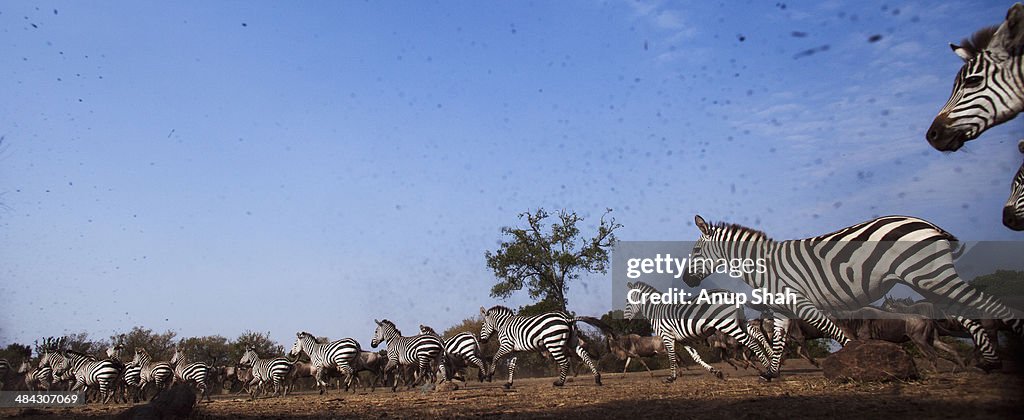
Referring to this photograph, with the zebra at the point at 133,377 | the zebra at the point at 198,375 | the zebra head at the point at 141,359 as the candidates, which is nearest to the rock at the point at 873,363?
the zebra at the point at 198,375

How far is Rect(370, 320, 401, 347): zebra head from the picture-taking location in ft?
73.6

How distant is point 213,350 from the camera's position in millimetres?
37156

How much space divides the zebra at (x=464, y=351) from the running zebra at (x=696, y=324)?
5246mm

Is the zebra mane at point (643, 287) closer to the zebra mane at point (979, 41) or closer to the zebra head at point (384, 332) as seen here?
the zebra head at point (384, 332)

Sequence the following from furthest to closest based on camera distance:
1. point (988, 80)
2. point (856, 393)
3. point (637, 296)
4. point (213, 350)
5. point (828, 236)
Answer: point (213, 350)
point (637, 296)
point (828, 236)
point (856, 393)
point (988, 80)

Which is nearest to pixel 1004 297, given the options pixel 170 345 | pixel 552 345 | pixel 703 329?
pixel 703 329

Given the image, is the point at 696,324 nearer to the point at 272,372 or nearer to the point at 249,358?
the point at 272,372

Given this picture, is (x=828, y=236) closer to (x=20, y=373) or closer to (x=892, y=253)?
(x=892, y=253)

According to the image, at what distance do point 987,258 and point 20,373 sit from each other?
32.2 metres

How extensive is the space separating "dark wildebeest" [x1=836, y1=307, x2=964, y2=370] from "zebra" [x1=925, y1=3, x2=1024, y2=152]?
6770mm

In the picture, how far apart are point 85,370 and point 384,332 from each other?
1007 centimetres

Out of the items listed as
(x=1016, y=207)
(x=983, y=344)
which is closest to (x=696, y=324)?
(x=983, y=344)

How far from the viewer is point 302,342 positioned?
24.4m

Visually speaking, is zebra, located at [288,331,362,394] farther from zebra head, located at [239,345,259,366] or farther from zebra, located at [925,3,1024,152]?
zebra, located at [925,3,1024,152]
